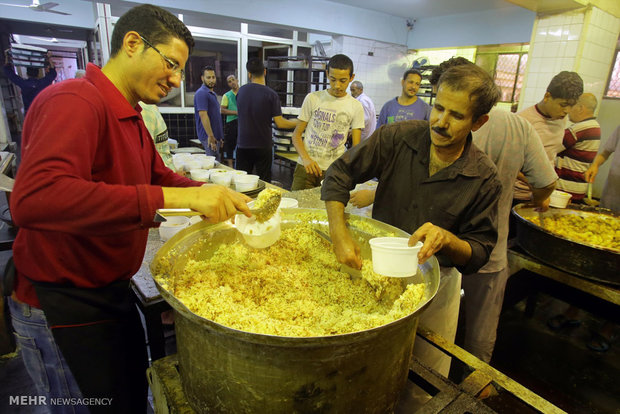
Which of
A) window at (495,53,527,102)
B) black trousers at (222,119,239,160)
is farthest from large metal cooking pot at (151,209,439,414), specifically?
window at (495,53,527,102)

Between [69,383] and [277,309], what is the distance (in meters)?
0.78

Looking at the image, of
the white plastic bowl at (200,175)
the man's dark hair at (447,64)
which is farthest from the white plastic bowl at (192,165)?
the man's dark hair at (447,64)

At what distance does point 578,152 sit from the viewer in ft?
11.6

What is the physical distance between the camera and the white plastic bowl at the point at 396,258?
42.9 inches

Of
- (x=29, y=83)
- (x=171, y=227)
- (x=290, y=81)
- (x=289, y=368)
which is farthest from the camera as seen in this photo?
(x=29, y=83)

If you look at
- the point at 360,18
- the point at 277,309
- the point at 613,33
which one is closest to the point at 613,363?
the point at 277,309

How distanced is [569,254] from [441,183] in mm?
1255

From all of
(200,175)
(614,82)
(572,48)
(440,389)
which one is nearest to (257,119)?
(200,175)

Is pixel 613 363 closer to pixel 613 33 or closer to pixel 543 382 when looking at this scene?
pixel 543 382

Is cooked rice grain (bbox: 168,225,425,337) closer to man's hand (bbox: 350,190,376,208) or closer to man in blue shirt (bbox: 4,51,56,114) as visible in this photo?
man's hand (bbox: 350,190,376,208)

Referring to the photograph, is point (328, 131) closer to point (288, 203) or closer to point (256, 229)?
point (288, 203)

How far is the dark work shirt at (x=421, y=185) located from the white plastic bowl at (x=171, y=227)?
802 millimetres

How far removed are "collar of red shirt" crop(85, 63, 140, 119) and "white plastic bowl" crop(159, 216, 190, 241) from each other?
781mm

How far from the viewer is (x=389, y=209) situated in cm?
161
